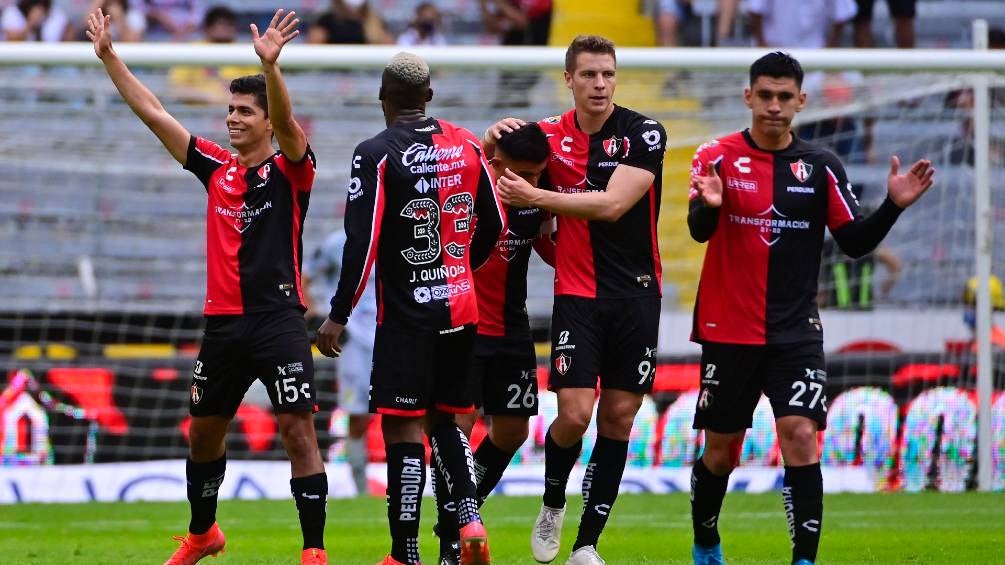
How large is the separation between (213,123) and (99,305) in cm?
235

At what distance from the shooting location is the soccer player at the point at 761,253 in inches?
274

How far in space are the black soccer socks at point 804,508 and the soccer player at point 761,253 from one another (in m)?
0.27

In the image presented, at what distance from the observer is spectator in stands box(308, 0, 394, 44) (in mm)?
16953

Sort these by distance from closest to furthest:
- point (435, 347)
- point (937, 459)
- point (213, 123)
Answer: point (435, 347) → point (937, 459) → point (213, 123)

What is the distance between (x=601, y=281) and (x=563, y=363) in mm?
449

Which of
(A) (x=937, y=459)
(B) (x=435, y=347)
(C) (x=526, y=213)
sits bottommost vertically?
(A) (x=937, y=459)

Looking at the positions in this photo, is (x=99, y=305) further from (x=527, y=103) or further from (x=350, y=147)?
(x=527, y=103)

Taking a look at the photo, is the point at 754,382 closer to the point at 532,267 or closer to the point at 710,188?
the point at 710,188

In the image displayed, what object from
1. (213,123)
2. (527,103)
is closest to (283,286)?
(527,103)

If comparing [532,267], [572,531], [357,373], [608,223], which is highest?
[608,223]

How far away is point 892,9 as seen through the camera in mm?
17859

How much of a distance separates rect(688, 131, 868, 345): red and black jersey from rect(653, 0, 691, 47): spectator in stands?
10927 millimetres

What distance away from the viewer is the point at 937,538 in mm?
8844

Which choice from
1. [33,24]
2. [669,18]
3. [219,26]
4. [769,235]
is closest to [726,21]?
[669,18]
